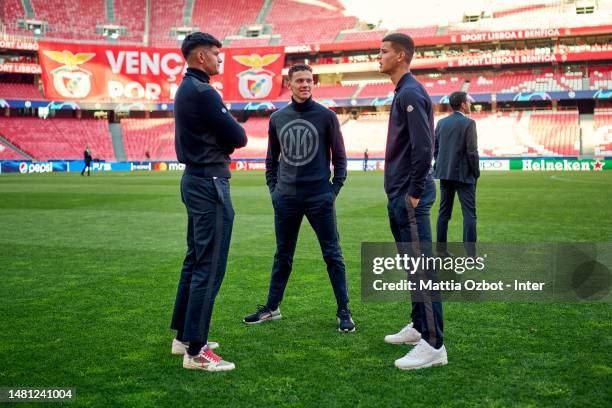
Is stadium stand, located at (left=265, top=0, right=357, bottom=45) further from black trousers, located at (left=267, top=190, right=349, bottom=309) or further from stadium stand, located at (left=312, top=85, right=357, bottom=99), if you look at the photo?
Result: black trousers, located at (left=267, top=190, right=349, bottom=309)

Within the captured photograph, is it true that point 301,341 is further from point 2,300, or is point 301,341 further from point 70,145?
point 70,145

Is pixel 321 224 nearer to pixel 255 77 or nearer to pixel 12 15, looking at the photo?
pixel 255 77

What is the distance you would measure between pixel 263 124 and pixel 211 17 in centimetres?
1721

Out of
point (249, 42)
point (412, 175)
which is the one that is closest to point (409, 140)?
point (412, 175)

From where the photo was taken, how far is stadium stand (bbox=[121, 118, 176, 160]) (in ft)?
179

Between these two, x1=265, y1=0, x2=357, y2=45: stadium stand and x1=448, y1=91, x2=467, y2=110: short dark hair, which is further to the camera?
x1=265, y1=0, x2=357, y2=45: stadium stand

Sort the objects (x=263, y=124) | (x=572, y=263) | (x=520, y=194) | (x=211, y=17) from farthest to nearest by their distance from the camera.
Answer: (x=211, y=17), (x=263, y=124), (x=520, y=194), (x=572, y=263)

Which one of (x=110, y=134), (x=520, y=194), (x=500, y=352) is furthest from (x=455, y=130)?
(x=110, y=134)

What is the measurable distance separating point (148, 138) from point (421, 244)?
5536 centimetres

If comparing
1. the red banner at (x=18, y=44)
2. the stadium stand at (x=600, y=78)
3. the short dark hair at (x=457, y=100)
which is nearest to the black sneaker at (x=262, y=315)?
the short dark hair at (x=457, y=100)

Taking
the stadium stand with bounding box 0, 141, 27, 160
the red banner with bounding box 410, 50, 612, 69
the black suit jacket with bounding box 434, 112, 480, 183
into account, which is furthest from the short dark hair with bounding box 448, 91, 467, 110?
the stadium stand with bounding box 0, 141, 27, 160

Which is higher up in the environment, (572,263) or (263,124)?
(263,124)

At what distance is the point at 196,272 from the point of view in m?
4.24

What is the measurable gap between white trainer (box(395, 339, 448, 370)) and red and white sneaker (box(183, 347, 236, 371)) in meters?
1.22
